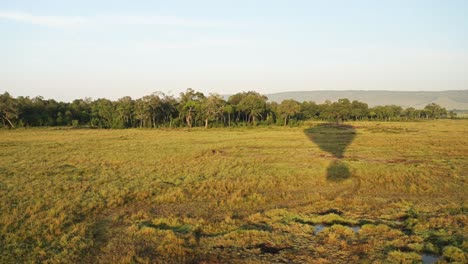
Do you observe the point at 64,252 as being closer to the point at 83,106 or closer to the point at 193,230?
the point at 193,230

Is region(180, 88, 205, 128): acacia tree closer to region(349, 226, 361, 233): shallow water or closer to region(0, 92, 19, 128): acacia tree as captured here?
region(0, 92, 19, 128): acacia tree

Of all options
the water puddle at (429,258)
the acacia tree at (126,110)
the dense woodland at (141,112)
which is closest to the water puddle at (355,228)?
the water puddle at (429,258)

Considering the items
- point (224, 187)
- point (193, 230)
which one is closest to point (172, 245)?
point (193, 230)

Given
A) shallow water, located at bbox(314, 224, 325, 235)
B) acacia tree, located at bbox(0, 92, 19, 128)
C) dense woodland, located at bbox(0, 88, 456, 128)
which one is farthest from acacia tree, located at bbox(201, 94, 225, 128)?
shallow water, located at bbox(314, 224, 325, 235)

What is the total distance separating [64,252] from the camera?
9727 mm

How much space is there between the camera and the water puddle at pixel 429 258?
362 inches

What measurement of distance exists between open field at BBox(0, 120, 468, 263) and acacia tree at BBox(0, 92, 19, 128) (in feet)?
163

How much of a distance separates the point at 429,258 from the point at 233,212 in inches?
281

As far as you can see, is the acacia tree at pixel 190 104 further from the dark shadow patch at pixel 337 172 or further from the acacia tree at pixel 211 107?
the dark shadow patch at pixel 337 172

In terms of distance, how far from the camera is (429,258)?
9383 millimetres

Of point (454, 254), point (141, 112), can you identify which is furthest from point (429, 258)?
point (141, 112)

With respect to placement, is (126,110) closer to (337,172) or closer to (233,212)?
(337,172)

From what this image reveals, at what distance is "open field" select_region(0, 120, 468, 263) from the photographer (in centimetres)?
984

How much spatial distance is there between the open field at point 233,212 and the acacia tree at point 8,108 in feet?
163
